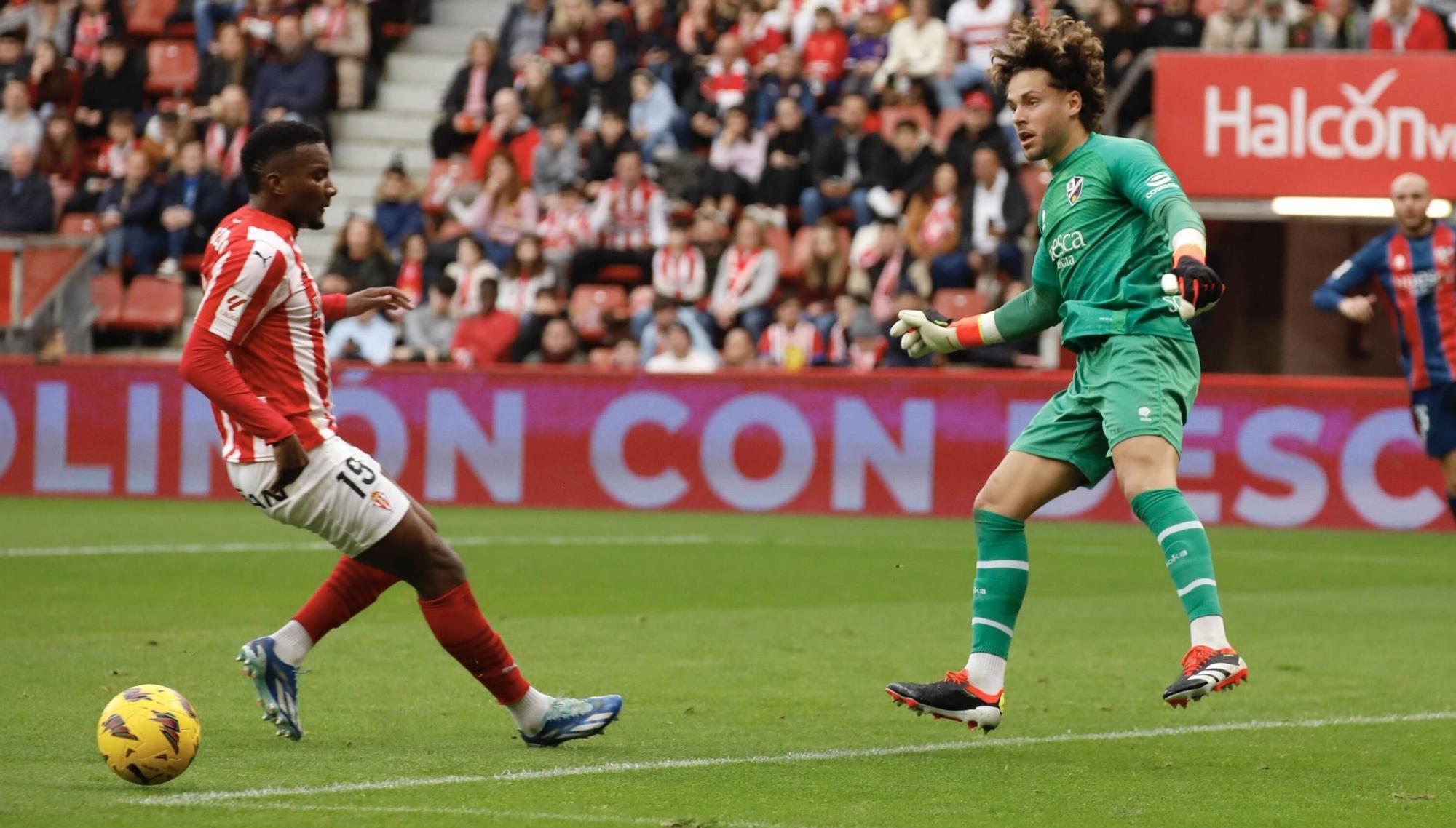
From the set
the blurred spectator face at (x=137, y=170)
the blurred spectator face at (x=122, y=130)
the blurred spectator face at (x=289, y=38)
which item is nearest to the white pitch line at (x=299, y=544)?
the blurred spectator face at (x=137, y=170)

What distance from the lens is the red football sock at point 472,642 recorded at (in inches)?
247

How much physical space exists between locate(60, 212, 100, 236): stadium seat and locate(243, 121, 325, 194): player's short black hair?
15721mm

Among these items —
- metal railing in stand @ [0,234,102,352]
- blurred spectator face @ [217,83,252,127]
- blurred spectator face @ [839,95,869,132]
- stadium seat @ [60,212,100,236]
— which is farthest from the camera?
blurred spectator face @ [217,83,252,127]

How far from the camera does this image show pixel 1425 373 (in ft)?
37.6

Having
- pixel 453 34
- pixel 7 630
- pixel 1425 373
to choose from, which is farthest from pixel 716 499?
pixel 453 34

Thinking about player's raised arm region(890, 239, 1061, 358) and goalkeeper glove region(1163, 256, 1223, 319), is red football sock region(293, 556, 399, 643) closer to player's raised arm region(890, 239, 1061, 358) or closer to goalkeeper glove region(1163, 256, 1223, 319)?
player's raised arm region(890, 239, 1061, 358)

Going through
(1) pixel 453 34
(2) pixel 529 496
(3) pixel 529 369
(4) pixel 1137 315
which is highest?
(1) pixel 453 34

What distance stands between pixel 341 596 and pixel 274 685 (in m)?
0.39

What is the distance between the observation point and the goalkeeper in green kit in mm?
6145

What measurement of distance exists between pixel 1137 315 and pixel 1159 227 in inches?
11.1

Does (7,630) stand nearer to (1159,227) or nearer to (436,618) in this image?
(436,618)

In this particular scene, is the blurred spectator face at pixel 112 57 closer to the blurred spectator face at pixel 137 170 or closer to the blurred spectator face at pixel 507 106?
the blurred spectator face at pixel 137 170

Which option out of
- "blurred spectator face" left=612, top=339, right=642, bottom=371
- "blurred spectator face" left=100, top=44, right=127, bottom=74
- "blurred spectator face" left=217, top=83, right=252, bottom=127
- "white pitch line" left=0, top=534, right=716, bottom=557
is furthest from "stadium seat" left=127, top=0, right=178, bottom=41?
"white pitch line" left=0, top=534, right=716, bottom=557

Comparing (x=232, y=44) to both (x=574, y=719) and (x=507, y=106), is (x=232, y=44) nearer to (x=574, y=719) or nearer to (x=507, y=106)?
(x=507, y=106)
